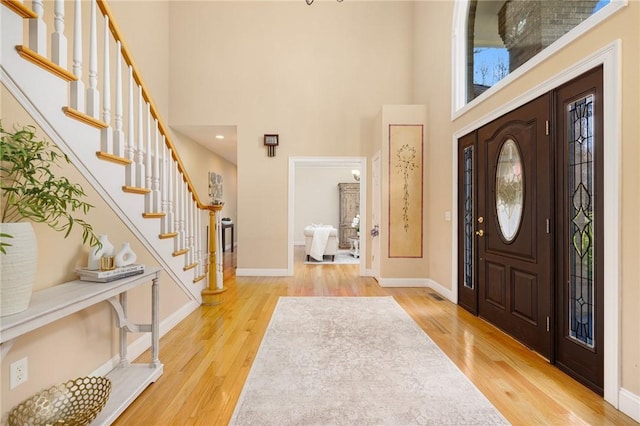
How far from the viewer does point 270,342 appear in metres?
2.54

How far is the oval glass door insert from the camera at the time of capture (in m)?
2.62

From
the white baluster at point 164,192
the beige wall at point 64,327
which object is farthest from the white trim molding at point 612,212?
the white baluster at point 164,192

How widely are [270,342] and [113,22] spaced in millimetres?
2759

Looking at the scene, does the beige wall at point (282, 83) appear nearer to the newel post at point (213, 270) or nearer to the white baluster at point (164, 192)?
the newel post at point (213, 270)

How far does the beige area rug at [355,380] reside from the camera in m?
1.62

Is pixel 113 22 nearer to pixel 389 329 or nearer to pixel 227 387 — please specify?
pixel 227 387

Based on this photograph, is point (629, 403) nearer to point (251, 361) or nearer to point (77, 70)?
point (251, 361)

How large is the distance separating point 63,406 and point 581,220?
10.5ft

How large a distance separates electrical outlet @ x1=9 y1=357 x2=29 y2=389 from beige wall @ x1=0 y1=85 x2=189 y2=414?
0.8 inches

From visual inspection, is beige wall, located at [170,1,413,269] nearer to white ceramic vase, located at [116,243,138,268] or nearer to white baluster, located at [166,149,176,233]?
white baluster, located at [166,149,176,233]

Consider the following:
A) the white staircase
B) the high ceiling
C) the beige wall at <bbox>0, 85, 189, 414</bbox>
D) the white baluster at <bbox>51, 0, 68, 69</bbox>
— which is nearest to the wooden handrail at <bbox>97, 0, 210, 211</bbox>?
the white staircase

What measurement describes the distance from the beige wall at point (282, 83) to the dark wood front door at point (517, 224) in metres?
2.66

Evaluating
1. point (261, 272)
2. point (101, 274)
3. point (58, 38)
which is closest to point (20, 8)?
point (58, 38)

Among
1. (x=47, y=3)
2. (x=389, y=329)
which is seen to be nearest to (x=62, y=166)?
(x=47, y=3)
